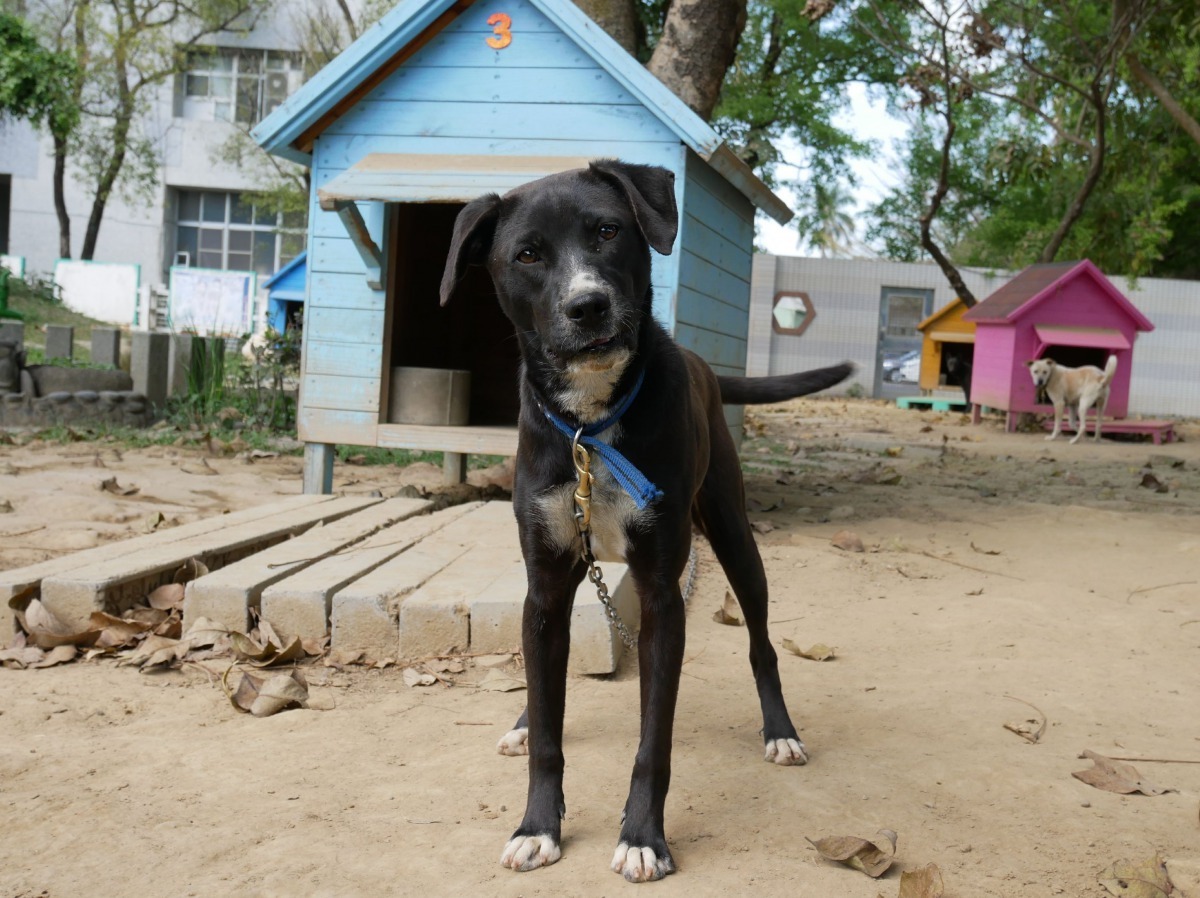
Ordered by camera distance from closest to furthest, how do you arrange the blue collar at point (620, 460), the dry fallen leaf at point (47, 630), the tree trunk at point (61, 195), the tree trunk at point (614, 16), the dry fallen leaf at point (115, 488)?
the blue collar at point (620, 460) → the dry fallen leaf at point (47, 630) → the dry fallen leaf at point (115, 488) → the tree trunk at point (614, 16) → the tree trunk at point (61, 195)

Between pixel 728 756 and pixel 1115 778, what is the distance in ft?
3.38

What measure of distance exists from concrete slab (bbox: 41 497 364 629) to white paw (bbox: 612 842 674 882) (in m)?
2.51

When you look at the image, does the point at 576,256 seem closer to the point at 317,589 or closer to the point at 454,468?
the point at 317,589

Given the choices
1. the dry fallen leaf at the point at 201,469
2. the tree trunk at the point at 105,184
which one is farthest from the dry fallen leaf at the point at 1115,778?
the tree trunk at the point at 105,184

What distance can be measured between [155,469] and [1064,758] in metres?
6.67

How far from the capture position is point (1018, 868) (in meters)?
2.35

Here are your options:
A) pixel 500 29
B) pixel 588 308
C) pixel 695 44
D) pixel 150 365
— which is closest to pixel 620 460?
pixel 588 308

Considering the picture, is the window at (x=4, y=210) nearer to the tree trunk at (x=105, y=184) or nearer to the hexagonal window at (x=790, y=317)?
the tree trunk at (x=105, y=184)

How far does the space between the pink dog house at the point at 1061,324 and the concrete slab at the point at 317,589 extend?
1084cm

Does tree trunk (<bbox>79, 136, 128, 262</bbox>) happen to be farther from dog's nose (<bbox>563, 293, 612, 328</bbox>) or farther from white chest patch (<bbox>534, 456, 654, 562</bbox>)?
dog's nose (<bbox>563, 293, 612, 328</bbox>)

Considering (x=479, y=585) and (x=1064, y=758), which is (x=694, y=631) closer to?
(x=479, y=585)

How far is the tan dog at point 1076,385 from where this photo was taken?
12742mm

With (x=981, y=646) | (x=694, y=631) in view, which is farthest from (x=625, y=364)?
(x=981, y=646)

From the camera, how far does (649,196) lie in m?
2.70
